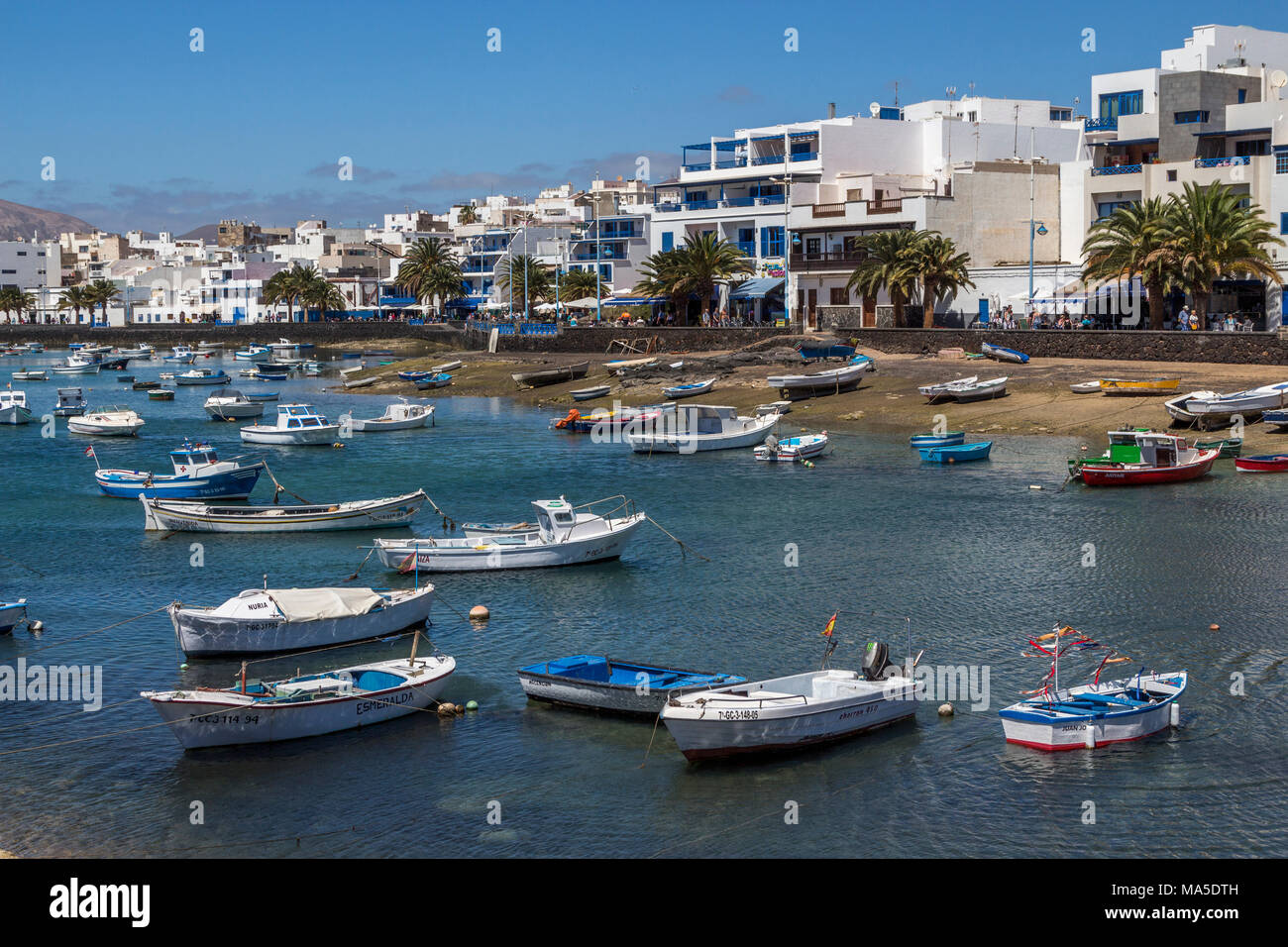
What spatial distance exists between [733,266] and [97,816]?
86.4m

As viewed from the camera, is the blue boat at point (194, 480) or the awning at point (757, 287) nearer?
the blue boat at point (194, 480)

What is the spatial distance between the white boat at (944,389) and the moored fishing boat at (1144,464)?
18.6 meters

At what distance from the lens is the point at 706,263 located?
105375 mm

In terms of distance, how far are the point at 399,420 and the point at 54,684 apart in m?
54.3

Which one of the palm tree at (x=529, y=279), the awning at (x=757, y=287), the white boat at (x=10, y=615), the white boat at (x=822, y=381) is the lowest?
the white boat at (x=10, y=615)

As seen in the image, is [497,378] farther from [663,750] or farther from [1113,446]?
[663,750]

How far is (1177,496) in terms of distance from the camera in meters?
51.9

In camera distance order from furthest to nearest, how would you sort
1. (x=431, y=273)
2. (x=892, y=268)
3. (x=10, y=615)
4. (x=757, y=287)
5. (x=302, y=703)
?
(x=431, y=273) < (x=757, y=287) < (x=892, y=268) < (x=10, y=615) < (x=302, y=703)

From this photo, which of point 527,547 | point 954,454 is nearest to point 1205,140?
point 954,454

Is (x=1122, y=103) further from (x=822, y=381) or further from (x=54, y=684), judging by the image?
(x=54, y=684)

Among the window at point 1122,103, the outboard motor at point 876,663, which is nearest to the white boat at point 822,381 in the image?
the window at point 1122,103

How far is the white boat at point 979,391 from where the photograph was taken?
73500 mm

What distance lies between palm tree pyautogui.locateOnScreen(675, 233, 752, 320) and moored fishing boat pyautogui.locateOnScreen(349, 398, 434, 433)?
2838cm

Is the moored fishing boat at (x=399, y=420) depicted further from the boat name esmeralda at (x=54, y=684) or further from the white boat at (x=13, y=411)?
the boat name esmeralda at (x=54, y=684)
